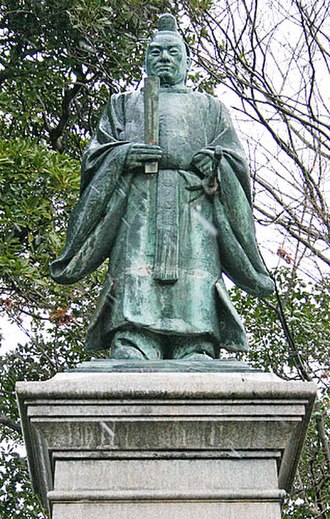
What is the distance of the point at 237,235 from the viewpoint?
5379mm

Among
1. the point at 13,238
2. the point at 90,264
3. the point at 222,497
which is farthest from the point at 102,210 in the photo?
the point at 13,238

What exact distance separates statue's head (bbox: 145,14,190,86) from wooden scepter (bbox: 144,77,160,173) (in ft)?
1.19

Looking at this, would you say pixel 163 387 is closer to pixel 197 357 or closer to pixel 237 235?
pixel 197 357

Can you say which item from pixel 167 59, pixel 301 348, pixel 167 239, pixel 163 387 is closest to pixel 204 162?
pixel 167 239

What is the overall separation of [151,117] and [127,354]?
1.29 m

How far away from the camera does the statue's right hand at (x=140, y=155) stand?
17.6 ft

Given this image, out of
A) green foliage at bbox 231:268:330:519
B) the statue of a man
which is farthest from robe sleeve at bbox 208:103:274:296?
green foliage at bbox 231:268:330:519

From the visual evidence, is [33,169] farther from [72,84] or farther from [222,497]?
[222,497]

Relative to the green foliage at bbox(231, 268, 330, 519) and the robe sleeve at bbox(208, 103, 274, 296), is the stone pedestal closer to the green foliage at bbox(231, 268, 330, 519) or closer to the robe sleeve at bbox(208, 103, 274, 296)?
the robe sleeve at bbox(208, 103, 274, 296)

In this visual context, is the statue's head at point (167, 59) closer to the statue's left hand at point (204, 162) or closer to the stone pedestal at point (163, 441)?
the statue's left hand at point (204, 162)

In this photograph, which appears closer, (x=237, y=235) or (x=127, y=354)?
(x=127, y=354)

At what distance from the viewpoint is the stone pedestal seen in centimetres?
435

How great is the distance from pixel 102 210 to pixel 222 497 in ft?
5.64

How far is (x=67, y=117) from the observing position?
12.6m
